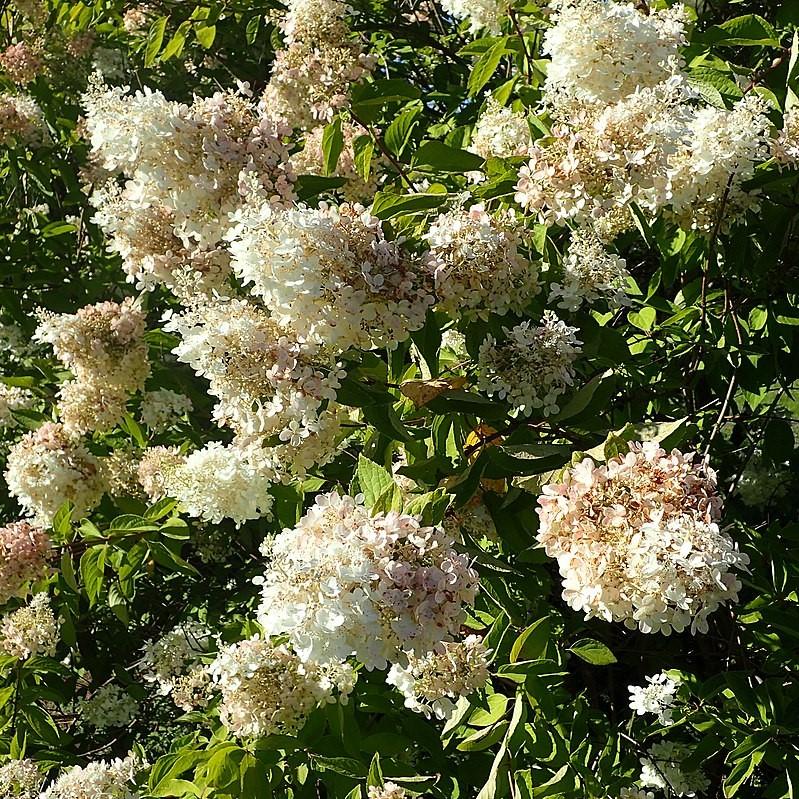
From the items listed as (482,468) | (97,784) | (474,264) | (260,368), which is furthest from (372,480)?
(97,784)

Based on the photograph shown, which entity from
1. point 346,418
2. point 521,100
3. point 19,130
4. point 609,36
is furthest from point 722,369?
point 19,130

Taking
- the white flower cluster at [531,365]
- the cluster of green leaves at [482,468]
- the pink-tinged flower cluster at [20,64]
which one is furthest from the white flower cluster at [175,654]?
the pink-tinged flower cluster at [20,64]

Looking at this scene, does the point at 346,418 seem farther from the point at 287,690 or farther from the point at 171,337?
the point at 171,337

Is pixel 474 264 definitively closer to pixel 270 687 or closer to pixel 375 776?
pixel 270 687

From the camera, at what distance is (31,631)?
3.10 meters

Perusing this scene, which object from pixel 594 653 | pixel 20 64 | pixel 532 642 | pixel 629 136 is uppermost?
pixel 629 136

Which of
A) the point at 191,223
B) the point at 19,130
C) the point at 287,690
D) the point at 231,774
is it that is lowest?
the point at 231,774

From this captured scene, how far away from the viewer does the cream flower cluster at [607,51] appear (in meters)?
2.09

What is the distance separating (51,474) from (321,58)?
1.53m

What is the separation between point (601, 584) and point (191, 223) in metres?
1.16

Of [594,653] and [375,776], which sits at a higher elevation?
[594,653]

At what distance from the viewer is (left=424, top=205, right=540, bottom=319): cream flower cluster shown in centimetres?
191

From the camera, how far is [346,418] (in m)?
2.08

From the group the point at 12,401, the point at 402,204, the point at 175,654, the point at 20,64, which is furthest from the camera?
the point at 20,64
